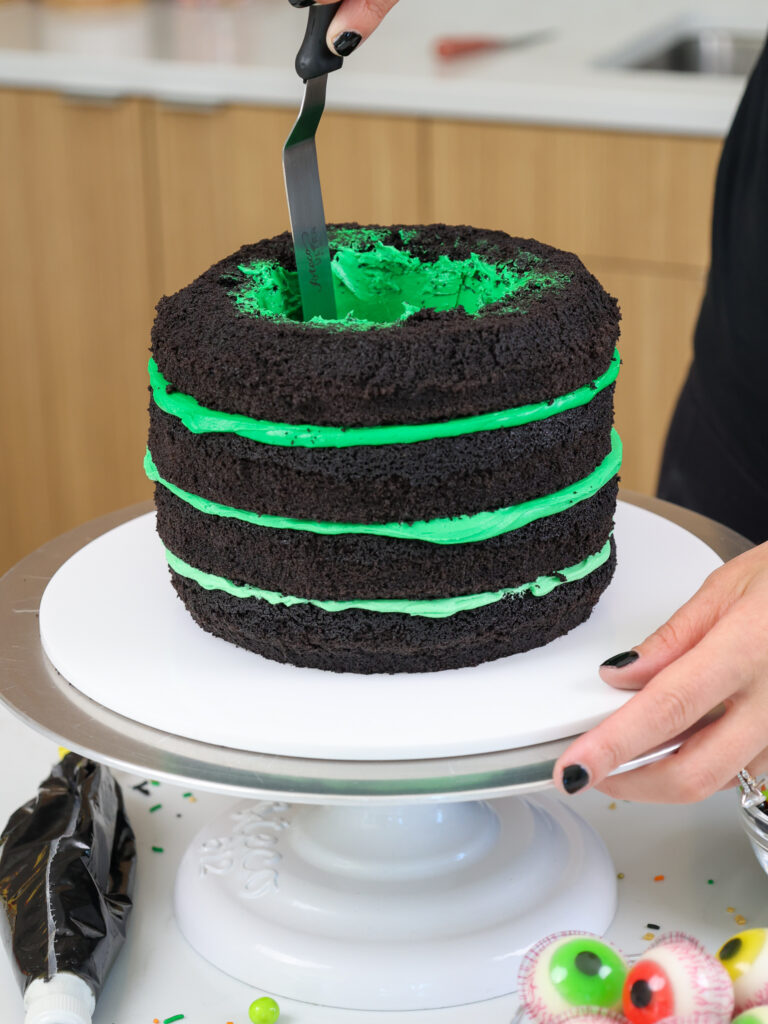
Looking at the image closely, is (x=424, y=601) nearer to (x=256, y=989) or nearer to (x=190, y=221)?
(x=256, y=989)

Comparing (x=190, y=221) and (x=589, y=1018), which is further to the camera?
(x=190, y=221)

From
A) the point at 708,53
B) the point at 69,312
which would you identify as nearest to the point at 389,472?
the point at 69,312

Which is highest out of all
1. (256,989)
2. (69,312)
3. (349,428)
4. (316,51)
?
(316,51)

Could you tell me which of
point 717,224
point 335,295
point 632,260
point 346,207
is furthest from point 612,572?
point 346,207

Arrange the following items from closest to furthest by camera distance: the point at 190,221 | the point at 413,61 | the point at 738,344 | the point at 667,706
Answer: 1. the point at 667,706
2. the point at 738,344
3. the point at 413,61
4. the point at 190,221

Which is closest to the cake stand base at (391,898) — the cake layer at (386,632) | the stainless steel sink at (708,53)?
the cake layer at (386,632)

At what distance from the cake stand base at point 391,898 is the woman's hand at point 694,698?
157 millimetres

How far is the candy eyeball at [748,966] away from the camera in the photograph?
770 millimetres

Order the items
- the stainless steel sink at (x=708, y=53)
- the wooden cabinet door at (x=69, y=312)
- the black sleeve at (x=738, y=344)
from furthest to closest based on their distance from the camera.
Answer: the stainless steel sink at (x=708, y=53)
the wooden cabinet door at (x=69, y=312)
the black sleeve at (x=738, y=344)

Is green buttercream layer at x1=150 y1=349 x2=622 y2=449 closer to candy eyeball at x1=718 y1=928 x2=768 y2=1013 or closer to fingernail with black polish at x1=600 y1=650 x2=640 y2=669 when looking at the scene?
fingernail with black polish at x1=600 y1=650 x2=640 y2=669

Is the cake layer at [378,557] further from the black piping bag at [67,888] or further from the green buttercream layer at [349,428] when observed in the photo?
the black piping bag at [67,888]

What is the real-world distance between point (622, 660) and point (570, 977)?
23 centimetres

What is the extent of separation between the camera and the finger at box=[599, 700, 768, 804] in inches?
34.6

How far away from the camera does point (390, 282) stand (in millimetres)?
1177
